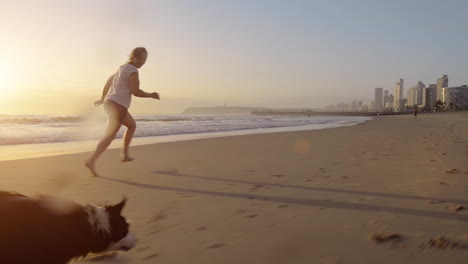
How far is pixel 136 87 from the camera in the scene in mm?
5371

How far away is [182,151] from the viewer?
28.9 feet

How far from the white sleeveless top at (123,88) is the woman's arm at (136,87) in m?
0.05

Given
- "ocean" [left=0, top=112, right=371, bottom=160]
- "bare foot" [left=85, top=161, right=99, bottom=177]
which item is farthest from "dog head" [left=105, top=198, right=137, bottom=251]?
"ocean" [left=0, top=112, right=371, bottom=160]

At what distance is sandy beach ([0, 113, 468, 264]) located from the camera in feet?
8.53

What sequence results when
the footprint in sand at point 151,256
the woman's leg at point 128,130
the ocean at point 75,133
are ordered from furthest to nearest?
the ocean at point 75,133 → the woman's leg at point 128,130 → the footprint in sand at point 151,256

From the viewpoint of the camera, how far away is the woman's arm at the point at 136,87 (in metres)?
5.33

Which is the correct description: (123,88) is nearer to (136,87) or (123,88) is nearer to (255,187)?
(136,87)

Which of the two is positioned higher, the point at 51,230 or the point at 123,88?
the point at 123,88

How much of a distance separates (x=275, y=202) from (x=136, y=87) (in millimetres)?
2729

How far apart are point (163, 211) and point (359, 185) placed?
2452 millimetres

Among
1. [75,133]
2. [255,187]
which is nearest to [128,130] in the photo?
[255,187]

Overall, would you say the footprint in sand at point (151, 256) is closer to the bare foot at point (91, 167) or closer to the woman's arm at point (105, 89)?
the bare foot at point (91, 167)

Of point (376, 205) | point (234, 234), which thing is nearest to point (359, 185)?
point (376, 205)

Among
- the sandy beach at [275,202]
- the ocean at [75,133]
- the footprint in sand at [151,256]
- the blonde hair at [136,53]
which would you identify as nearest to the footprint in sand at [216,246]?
the sandy beach at [275,202]
